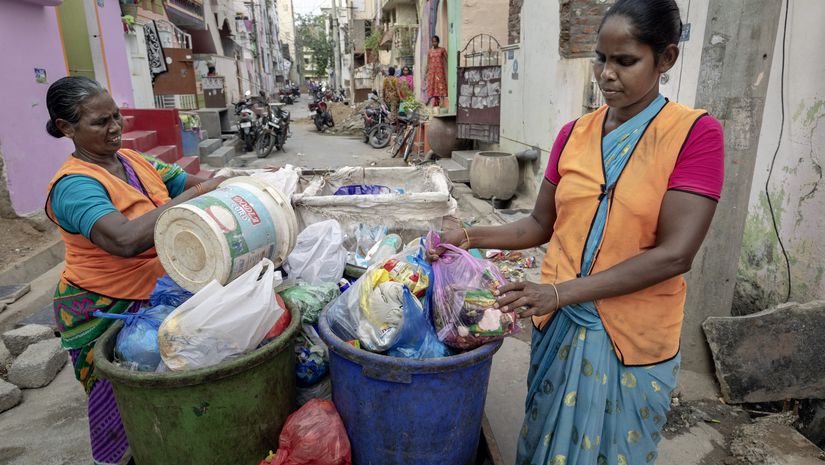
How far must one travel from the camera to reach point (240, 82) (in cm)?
2403

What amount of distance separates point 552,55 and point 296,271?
17.9 ft

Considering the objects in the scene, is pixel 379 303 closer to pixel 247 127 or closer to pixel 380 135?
pixel 247 127

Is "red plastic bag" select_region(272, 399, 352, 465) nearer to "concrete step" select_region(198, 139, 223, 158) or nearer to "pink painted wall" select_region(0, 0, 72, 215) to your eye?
"pink painted wall" select_region(0, 0, 72, 215)

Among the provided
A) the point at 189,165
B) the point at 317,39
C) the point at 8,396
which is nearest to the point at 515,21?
the point at 189,165

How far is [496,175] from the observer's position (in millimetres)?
7238

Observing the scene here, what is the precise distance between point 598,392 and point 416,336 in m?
0.56

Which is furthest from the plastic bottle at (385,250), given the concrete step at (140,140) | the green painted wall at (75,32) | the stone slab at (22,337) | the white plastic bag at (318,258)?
the green painted wall at (75,32)

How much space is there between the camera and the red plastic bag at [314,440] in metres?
1.60

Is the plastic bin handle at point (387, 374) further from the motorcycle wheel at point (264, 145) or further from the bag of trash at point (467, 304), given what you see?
the motorcycle wheel at point (264, 145)

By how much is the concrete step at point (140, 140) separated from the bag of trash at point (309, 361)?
5608 millimetres

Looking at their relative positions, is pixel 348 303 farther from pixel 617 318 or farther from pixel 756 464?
pixel 756 464

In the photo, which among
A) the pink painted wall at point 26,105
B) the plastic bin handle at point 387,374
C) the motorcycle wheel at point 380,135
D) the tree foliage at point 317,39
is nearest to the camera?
the plastic bin handle at point 387,374

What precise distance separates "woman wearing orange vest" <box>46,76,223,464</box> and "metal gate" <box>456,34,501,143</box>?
24.6 feet

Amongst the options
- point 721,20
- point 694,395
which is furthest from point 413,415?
point 721,20
